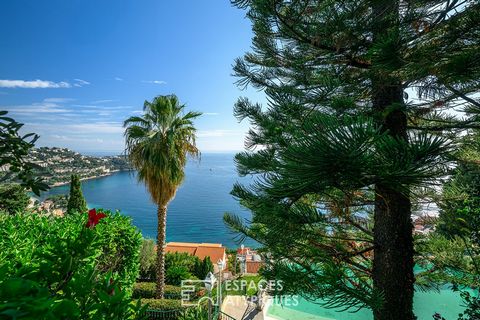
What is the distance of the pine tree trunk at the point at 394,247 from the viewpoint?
1.99 m

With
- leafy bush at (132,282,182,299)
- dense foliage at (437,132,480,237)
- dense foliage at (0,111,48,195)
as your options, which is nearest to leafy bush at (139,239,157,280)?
leafy bush at (132,282,182,299)

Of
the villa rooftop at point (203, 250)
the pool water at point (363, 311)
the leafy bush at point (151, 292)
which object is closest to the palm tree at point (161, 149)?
the leafy bush at point (151, 292)

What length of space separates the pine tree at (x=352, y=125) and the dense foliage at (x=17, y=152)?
3.30 ft

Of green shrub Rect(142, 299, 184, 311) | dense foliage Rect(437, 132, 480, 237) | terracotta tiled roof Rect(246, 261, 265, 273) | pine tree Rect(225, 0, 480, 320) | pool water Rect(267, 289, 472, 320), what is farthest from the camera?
terracotta tiled roof Rect(246, 261, 265, 273)

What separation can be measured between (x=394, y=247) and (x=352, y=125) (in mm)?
1424

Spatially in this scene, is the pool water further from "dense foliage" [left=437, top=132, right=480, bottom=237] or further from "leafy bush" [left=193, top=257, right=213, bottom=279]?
"dense foliage" [left=437, top=132, right=480, bottom=237]

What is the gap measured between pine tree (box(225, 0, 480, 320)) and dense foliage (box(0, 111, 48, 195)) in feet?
3.30

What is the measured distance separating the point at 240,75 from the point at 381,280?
248 cm

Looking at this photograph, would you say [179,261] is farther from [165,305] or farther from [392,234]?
[392,234]

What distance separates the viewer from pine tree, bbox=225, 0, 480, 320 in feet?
4.35

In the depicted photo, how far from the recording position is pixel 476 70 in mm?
1448

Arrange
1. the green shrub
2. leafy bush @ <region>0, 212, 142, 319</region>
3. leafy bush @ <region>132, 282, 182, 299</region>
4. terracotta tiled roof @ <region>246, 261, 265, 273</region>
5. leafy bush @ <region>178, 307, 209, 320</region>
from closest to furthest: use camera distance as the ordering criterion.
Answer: leafy bush @ <region>0, 212, 142, 319</region> → leafy bush @ <region>178, 307, 209, 320</region> → the green shrub → leafy bush @ <region>132, 282, 182, 299</region> → terracotta tiled roof @ <region>246, 261, 265, 273</region>

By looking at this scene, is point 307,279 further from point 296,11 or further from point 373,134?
point 296,11

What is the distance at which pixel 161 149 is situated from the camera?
7027mm
